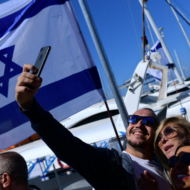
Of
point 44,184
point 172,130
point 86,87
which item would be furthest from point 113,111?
point 172,130

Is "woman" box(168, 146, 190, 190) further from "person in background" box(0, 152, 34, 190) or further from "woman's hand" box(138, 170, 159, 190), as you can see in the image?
"person in background" box(0, 152, 34, 190)

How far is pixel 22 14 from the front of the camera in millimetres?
3193

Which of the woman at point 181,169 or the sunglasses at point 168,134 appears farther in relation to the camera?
the sunglasses at point 168,134

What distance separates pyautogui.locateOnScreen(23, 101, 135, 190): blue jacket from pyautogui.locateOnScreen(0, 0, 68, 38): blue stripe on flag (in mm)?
2324

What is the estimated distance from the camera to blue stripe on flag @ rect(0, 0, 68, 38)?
319 cm

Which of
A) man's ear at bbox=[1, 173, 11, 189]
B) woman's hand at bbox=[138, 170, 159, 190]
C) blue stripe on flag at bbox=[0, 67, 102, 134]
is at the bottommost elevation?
woman's hand at bbox=[138, 170, 159, 190]

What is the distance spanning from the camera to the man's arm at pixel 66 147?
1.39 meters

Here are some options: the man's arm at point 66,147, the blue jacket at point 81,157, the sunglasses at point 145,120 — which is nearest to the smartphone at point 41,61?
the man's arm at point 66,147

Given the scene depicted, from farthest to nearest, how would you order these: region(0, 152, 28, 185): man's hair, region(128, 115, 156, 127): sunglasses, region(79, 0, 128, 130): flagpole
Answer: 1. region(79, 0, 128, 130): flagpole
2. region(128, 115, 156, 127): sunglasses
3. region(0, 152, 28, 185): man's hair

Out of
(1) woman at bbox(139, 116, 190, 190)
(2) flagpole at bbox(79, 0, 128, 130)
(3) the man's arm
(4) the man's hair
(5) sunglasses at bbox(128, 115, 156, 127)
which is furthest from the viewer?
(2) flagpole at bbox(79, 0, 128, 130)

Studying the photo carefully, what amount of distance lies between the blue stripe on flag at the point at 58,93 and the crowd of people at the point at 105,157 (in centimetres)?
138

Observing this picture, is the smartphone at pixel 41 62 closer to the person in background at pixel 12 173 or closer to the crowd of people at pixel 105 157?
the crowd of people at pixel 105 157

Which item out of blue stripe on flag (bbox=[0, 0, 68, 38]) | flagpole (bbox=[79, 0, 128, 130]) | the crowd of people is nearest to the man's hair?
the crowd of people

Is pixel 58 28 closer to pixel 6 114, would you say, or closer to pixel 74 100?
pixel 74 100
